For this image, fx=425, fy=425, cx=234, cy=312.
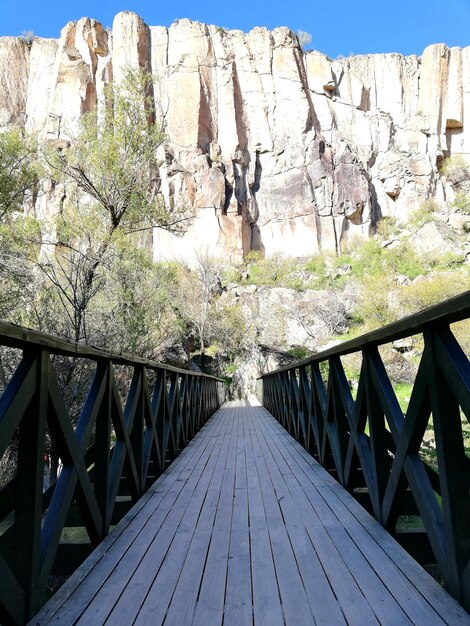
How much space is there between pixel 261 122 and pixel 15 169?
119 ft

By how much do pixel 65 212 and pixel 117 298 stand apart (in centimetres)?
235

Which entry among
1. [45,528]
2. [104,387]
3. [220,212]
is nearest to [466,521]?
[45,528]

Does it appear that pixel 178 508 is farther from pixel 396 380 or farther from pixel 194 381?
pixel 396 380

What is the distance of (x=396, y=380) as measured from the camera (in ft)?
54.5

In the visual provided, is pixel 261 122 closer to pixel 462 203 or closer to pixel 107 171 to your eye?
pixel 462 203

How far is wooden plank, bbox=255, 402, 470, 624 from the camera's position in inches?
53.6

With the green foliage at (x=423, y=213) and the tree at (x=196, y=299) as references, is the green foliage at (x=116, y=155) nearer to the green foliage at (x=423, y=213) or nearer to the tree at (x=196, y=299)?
the tree at (x=196, y=299)

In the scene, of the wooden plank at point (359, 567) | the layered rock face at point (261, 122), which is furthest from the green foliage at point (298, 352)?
the wooden plank at point (359, 567)

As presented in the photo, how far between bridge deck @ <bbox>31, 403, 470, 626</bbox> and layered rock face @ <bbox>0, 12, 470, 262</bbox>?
34291 millimetres

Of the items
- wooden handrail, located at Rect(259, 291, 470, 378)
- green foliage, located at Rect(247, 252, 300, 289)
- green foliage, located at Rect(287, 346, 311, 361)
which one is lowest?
wooden handrail, located at Rect(259, 291, 470, 378)

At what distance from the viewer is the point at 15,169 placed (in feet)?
29.4

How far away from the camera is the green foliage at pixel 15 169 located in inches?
336

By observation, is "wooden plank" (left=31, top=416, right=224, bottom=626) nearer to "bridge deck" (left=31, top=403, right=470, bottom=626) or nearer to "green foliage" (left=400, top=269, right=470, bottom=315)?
"bridge deck" (left=31, top=403, right=470, bottom=626)

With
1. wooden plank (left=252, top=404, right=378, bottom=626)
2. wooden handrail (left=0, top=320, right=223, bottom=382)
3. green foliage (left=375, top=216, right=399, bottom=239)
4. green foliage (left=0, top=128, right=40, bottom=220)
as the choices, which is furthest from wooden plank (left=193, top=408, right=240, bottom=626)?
green foliage (left=375, top=216, right=399, bottom=239)
